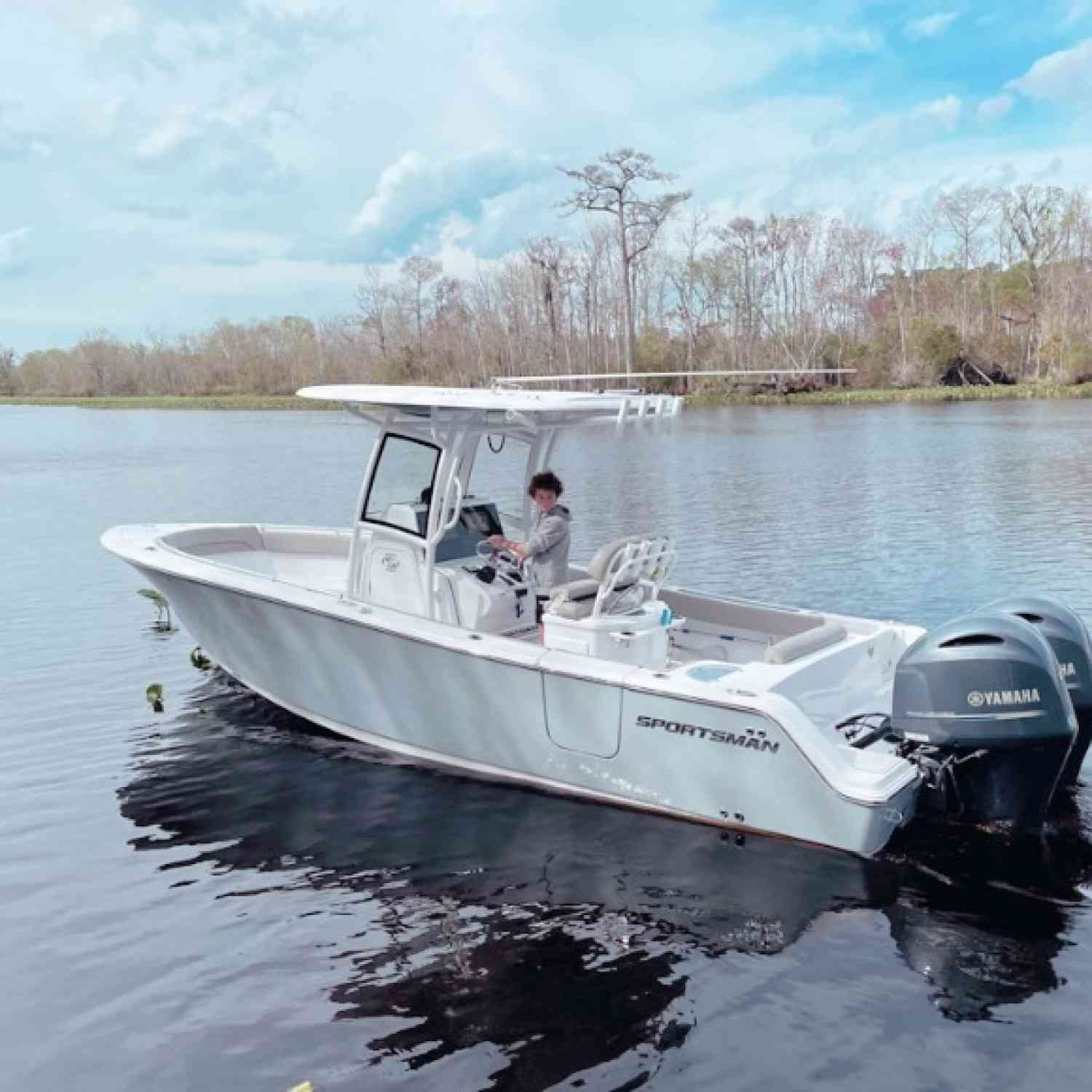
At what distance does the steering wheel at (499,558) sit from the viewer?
7938 mm

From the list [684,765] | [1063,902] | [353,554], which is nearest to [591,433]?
[353,554]

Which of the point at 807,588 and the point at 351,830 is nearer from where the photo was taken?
the point at 351,830

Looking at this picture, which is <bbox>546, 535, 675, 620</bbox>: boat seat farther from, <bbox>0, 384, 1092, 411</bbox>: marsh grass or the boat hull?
<bbox>0, 384, 1092, 411</bbox>: marsh grass

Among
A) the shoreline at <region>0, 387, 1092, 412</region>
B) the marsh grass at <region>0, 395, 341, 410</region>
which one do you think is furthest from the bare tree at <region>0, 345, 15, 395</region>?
the shoreline at <region>0, 387, 1092, 412</region>

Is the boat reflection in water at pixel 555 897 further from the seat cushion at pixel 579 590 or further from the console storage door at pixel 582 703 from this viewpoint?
the seat cushion at pixel 579 590

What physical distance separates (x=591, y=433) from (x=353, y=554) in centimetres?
211

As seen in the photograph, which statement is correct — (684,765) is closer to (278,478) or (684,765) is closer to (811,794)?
(811,794)

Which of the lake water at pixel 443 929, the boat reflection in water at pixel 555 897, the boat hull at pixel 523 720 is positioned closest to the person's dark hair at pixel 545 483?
the lake water at pixel 443 929

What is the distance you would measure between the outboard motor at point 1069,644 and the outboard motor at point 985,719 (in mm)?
438

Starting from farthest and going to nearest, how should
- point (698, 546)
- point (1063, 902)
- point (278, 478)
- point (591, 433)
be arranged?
point (278, 478)
point (698, 546)
point (591, 433)
point (1063, 902)

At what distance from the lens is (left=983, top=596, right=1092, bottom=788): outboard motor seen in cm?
641

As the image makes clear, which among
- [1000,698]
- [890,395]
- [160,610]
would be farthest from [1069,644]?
[890,395]

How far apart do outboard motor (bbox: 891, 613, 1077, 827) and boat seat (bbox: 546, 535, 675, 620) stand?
5.96ft

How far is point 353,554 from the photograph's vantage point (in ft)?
26.0
